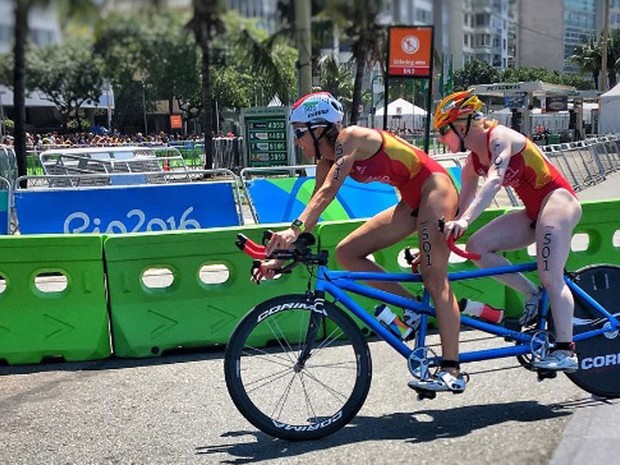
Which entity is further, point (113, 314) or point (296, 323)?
point (113, 314)

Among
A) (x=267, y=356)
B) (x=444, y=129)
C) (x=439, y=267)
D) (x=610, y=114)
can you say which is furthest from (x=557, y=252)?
(x=610, y=114)

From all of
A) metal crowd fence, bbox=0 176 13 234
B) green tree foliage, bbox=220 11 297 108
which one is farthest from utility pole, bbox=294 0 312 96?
metal crowd fence, bbox=0 176 13 234

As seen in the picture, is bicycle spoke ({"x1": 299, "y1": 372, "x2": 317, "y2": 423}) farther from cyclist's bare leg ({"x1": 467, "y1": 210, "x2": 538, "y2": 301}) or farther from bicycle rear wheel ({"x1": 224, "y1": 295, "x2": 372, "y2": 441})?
cyclist's bare leg ({"x1": 467, "y1": 210, "x2": 538, "y2": 301})

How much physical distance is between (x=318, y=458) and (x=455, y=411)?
37.8 inches

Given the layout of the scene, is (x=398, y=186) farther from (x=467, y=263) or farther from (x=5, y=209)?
(x=5, y=209)

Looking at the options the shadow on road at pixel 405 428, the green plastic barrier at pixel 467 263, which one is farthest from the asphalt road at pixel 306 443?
the green plastic barrier at pixel 467 263

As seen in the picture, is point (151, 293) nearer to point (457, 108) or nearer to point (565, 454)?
point (457, 108)

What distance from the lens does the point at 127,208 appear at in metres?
9.38

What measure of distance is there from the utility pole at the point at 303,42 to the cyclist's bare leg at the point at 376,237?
1.98 m

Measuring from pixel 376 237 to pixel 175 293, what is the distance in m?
2.08

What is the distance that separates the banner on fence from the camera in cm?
898

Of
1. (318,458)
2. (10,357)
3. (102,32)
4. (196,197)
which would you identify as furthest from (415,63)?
(196,197)

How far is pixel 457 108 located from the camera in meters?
3.81

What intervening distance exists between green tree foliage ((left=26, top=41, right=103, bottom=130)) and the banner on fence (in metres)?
7.60
